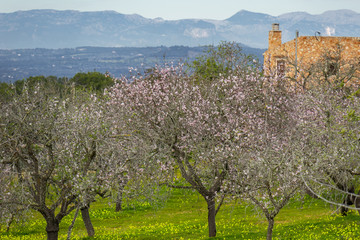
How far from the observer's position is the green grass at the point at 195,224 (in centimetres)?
2022

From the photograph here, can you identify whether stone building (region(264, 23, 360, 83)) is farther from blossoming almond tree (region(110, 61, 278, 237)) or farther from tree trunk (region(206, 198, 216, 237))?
tree trunk (region(206, 198, 216, 237))

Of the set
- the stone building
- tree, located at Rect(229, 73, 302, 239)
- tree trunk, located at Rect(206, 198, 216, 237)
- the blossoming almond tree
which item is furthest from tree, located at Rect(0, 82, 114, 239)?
the stone building

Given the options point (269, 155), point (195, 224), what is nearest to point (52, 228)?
point (269, 155)

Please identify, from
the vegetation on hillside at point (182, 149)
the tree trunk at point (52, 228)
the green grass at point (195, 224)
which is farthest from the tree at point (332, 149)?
the tree trunk at point (52, 228)

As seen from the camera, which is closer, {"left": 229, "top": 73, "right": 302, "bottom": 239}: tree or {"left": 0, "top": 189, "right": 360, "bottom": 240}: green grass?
{"left": 229, "top": 73, "right": 302, "bottom": 239}: tree

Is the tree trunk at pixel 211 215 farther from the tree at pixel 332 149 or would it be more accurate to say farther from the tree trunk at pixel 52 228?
the tree trunk at pixel 52 228

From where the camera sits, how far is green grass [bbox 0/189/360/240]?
20219 millimetres

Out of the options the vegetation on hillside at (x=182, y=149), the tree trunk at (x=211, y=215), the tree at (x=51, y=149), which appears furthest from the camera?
the tree trunk at (x=211, y=215)

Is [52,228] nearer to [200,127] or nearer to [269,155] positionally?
[200,127]

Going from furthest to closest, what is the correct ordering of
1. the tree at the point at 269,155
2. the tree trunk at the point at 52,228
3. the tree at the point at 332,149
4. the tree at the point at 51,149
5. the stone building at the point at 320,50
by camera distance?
the stone building at the point at 320,50 → the tree trunk at the point at 52,228 → the tree at the point at 51,149 → the tree at the point at 269,155 → the tree at the point at 332,149

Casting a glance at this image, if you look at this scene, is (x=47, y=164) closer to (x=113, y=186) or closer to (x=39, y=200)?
(x=39, y=200)

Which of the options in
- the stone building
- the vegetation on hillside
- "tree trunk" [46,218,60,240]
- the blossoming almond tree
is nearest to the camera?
the vegetation on hillside

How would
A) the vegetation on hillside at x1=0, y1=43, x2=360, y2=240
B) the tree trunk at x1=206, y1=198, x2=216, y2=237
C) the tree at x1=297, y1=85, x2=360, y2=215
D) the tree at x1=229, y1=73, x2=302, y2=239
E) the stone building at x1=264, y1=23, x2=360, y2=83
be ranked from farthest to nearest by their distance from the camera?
1. the stone building at x1=264, y1=23, x2=360, y2=83
2. the tree trunk at x1=206, y1=198, x2=216, y2=237
3. the vegetation on hillside at x1=0, y1=43, x2=360, y2=240
4. the tree at x1=229, y1=73, x2=302, y2=239
5. the tree at x1=297, y1=85, x2=360, y2=215

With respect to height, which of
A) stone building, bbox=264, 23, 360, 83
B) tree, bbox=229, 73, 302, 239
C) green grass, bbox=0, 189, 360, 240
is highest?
stone building, bbox=264, 23, 360, 83
